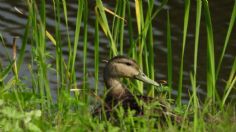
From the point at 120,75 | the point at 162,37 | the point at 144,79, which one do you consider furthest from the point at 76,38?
the point at 162,37

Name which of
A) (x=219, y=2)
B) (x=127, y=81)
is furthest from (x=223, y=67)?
(x=127, y=81)

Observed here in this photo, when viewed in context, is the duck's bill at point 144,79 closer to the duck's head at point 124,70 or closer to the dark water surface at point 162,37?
the duck's head at point 124,70

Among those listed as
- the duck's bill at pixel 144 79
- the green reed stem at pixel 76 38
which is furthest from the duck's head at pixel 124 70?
the green reed stem at pixel 76 38

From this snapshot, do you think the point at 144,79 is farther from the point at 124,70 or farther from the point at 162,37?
the point at 162,37

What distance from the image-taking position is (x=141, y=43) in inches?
305

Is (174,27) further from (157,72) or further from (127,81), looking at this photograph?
(127,81)

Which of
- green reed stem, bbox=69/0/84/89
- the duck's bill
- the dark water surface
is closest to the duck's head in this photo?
the duck's bill

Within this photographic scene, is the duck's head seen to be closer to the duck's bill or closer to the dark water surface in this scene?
the duck's bill

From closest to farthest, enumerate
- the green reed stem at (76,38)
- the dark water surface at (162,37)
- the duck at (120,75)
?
the green reed stem at (76,38)
the duck at (120,75)
the dark water surface at (162,37)

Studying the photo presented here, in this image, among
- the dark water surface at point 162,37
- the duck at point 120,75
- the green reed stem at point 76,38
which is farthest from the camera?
the dark water surface at point 162,37

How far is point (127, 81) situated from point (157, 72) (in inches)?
123

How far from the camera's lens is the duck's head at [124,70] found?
25.9 feet

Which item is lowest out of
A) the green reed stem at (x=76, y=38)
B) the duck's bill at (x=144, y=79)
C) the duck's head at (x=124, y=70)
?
the duck's bill at (x=144, y=79)

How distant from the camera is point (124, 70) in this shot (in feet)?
26.7
